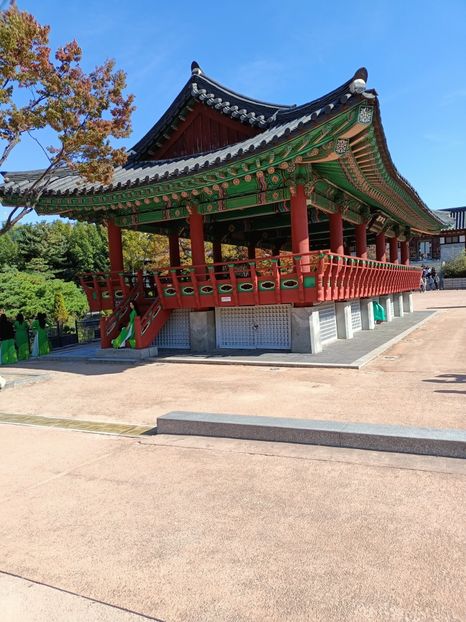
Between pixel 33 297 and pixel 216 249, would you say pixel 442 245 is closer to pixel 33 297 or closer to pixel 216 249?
pixel 216 249

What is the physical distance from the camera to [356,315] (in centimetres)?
1836

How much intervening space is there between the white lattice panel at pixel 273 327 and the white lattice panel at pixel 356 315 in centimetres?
487

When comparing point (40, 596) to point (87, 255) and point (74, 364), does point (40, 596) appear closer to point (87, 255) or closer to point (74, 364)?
point (74, 364)

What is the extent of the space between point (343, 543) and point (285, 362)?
8.49 m

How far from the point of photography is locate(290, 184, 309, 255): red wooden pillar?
12.8 m

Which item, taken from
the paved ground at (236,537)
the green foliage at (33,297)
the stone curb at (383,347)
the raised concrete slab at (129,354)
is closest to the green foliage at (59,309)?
the green foliage at (33,297)

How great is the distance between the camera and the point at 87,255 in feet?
173

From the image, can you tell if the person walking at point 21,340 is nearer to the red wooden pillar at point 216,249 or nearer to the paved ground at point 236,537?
the red wooden pillar at point 216,249

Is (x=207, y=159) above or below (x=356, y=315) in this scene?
above

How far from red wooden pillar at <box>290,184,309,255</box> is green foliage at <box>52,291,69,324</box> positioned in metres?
18.9

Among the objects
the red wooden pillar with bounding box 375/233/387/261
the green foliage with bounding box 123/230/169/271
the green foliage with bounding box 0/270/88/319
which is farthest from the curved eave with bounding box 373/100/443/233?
the green foliage with bounding box 0/270/88/319

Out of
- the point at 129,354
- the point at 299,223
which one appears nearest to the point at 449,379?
the point at 299,223

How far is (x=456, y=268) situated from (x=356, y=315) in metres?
35.6

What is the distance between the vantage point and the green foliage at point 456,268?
47.8m
